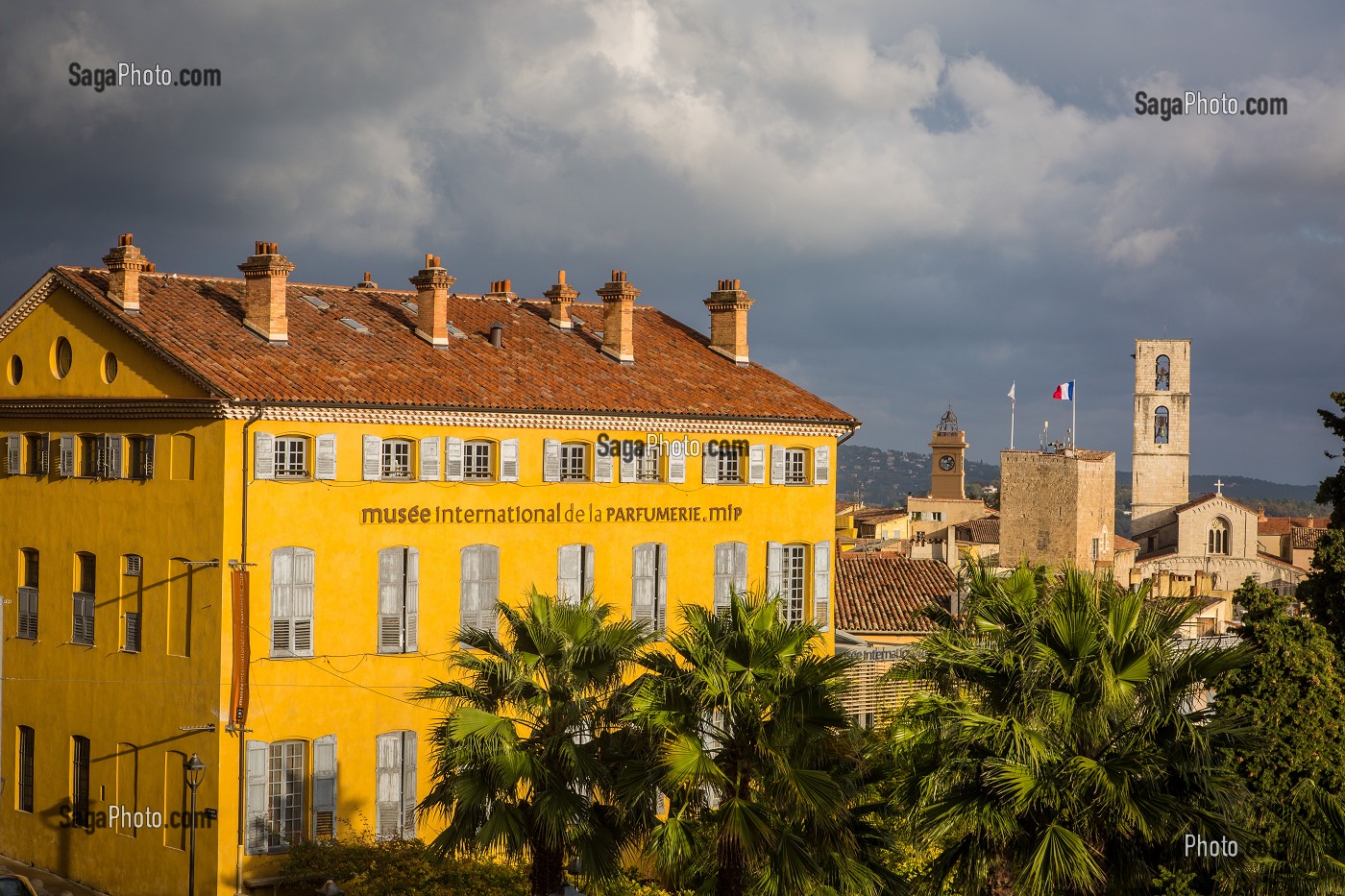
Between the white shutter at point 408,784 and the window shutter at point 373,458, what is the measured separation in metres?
5.29

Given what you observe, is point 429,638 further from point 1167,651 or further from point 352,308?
point 1167,651

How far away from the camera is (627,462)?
38344mm

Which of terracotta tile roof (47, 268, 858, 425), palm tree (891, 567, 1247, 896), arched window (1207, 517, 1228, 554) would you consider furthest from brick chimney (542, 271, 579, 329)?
arched window (1207, 517, 1228, 554)

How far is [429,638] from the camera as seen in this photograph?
115ft

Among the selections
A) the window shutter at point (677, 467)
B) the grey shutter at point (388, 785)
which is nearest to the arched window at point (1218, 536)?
the window shutter at point (677, 467)

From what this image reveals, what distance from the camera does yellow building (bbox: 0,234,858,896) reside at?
106ft

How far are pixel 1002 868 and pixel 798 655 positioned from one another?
4.27 meters

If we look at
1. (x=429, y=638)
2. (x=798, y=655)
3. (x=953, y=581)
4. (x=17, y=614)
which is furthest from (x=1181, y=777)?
(x=953, y=581)

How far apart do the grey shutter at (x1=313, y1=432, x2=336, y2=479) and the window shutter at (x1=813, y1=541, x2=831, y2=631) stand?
525 inches

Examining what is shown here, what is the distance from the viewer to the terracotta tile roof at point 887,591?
47062 mm

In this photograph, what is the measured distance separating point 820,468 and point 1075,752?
886 inches

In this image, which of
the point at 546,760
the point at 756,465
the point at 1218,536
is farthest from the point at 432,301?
the point at 1218,536

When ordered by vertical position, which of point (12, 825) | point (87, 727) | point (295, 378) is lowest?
point (12, 825)

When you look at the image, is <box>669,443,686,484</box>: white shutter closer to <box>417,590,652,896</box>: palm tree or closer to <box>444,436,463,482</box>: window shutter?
Answer: <box>444,436,463,482</box>: window shutter
